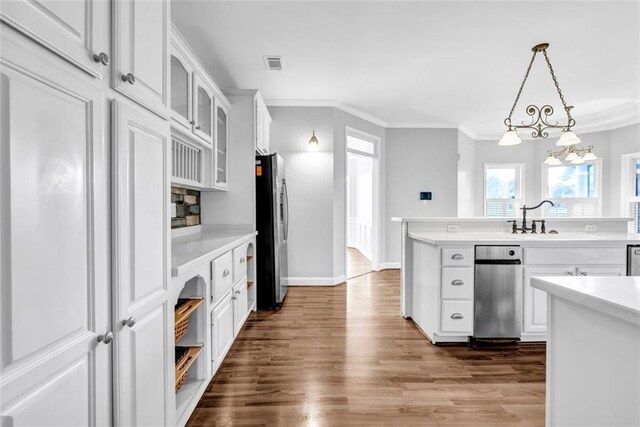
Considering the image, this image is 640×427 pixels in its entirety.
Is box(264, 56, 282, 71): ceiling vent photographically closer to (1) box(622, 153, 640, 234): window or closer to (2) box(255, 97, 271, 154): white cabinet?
(2) box(255, 97, 271, 154): white cabinet

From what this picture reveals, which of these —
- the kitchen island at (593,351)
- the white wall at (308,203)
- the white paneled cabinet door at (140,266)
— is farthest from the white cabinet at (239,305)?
the kitchen island at (593,351)

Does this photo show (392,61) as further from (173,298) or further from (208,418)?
(208,418)

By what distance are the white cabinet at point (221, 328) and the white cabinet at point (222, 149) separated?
1267mm

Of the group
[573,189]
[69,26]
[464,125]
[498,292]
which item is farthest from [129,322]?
[573,189]

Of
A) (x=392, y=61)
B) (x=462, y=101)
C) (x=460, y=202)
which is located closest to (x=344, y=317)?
(x=392, y=61)

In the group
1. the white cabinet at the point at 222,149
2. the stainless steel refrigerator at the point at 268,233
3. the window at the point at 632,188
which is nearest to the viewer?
the white cabinet at the point at 222,149

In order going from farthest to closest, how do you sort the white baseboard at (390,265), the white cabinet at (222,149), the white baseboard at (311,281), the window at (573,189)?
1. the window at (573,189)
2. the white baseboard at (390,265)
3. the white baseboard at (311,281)
4. the white cabinet at (222,149)

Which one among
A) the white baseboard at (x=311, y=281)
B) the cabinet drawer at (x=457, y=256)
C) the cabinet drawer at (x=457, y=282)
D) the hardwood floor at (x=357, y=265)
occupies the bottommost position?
the hardwood floor at (x=357, y=265)

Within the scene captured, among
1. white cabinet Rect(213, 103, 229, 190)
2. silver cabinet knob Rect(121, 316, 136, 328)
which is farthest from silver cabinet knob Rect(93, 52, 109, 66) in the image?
white cabinet Rect(213, 103, 229, 190)

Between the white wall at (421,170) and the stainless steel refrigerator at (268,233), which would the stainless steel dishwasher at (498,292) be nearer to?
the stainless steel refrigerator at (268,233)

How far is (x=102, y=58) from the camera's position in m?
0.94

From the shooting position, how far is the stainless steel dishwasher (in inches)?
105

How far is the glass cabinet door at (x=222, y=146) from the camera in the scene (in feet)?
11.0

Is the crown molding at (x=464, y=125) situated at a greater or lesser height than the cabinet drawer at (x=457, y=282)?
greater
